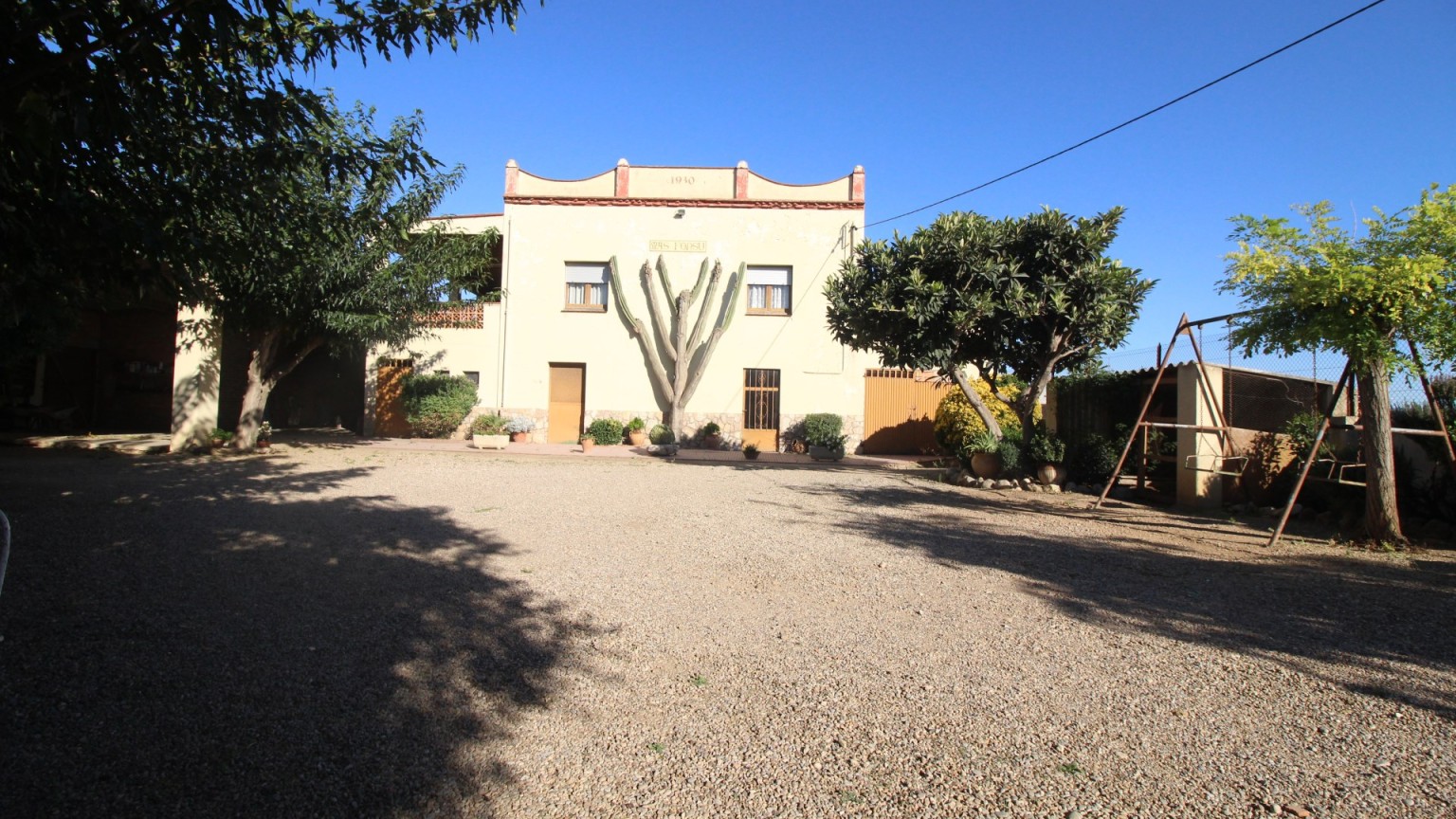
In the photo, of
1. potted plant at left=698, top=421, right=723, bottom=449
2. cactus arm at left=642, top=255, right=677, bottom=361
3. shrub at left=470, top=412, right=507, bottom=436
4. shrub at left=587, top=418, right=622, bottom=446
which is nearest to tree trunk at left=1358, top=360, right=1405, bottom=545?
potted plant at left=698, top=421, right=723, bottom=449

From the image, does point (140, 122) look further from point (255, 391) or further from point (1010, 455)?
point (255, 391)

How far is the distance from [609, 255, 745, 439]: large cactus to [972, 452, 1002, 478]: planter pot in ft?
29.9

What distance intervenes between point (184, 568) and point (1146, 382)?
484 inches

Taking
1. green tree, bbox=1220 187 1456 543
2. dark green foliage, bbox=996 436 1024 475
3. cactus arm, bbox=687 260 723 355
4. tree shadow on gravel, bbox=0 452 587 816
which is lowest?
tree shadow on gravel, bbox=0 452 587 816

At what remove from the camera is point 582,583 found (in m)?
5.77

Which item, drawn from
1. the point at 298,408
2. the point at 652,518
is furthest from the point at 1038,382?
the point at 298,408

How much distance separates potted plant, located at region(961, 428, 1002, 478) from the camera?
1361 centimetres

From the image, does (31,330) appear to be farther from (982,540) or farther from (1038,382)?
(1038,382)

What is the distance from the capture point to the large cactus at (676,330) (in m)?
21.1

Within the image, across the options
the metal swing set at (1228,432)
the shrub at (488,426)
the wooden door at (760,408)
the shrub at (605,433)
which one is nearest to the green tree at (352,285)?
the shrub at (488,426)

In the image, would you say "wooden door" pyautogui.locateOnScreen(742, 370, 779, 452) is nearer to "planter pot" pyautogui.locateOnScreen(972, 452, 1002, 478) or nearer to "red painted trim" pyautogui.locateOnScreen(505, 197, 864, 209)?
"red painted trim" pyautogui.locateOnScreen(505, 197, 864, 209)

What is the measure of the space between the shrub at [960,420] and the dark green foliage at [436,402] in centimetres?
1200

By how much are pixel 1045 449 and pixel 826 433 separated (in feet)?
24.6

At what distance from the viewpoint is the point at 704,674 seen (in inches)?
159
